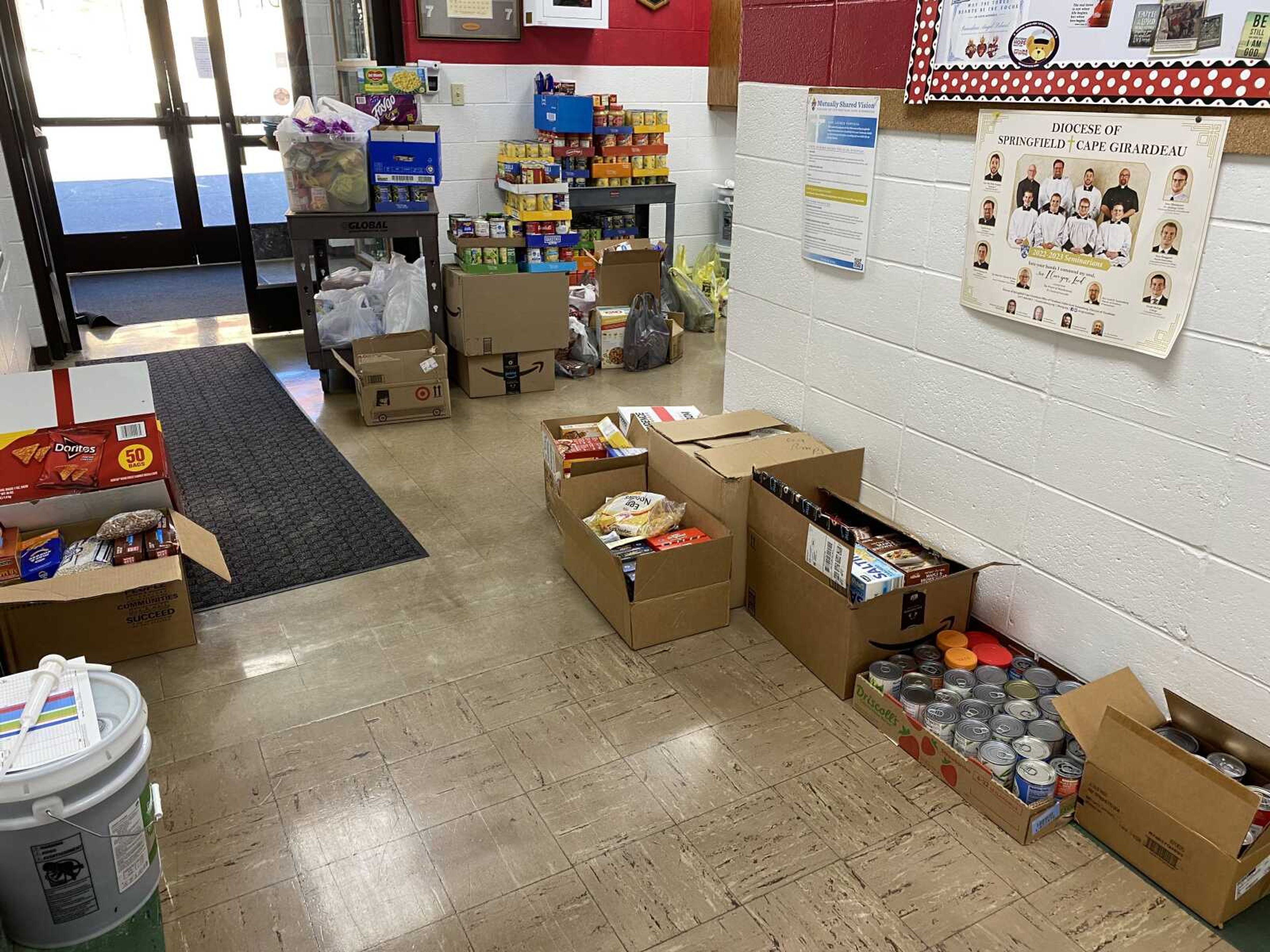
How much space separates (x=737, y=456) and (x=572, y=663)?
754mm

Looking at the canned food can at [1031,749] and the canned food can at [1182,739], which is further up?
the canned food can at [1182,739]

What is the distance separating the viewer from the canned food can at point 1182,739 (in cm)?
185

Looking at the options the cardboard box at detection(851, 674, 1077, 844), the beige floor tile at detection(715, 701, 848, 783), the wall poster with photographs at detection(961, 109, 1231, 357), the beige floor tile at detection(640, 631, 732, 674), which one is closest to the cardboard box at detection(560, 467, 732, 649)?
the beige floor tile at detection(640, 631, 732, 674)

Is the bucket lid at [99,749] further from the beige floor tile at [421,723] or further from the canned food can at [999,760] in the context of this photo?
Answer: the canned food can at [999,760]

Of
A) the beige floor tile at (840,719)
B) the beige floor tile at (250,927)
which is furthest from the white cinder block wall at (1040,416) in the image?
the beige floor tile at (250,927)

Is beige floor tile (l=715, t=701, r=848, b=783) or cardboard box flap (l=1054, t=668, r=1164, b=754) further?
beige floor tile (l=715, t=701, r=848, b=783)

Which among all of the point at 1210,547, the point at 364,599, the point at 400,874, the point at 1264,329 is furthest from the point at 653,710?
the point at 1264,329

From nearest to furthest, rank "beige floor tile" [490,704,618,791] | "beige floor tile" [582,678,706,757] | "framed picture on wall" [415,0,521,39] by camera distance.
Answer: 1. "beige floor tile" [490,704,618,791]
2. "beige floor tile" [582,678,706,757]
3. "framed picture on wall" [415,0,521,39]

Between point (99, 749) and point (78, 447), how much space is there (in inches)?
50.6

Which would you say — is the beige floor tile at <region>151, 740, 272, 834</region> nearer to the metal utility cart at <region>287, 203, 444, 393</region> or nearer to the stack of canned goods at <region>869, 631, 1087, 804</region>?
the stack of canned goods at <region>869, 631, 1087, 804</region>

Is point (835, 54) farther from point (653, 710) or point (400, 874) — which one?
point (400, 874)

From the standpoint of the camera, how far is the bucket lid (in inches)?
55.2

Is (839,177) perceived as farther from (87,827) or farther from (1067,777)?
(87,827)

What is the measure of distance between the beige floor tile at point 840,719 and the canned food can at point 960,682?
0.20 metres
